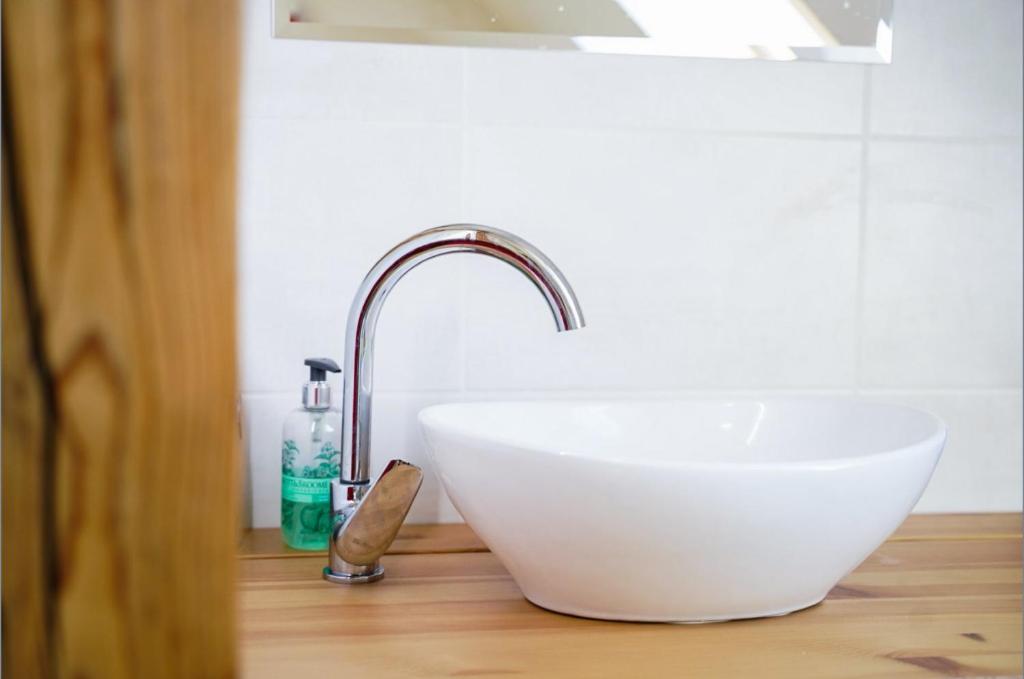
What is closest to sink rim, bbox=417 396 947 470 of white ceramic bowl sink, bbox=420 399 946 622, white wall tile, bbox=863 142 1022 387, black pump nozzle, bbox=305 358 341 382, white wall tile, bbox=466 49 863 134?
white ceramic bowl sink, bbox=420 399 946 622

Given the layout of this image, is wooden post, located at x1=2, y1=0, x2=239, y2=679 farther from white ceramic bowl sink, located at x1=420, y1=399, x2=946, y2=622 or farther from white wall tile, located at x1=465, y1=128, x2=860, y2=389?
white wall tile, located at x1=465, y1=128, x2=860, y2=389

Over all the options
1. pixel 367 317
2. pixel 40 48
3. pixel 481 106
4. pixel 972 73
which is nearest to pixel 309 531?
pixel 367 317

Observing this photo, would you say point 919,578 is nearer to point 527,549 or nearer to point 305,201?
point 527,549

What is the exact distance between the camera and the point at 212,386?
0.26 meters

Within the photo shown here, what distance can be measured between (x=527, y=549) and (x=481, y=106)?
1.68ft

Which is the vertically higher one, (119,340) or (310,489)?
(119,340)

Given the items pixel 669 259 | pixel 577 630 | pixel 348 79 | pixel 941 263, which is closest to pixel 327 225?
pixel 348 79

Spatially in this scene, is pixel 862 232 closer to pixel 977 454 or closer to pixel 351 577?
pixel 977 454

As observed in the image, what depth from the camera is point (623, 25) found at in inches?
40.2

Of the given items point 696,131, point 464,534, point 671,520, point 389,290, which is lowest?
point 464,534

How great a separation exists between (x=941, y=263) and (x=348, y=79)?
2.29ft

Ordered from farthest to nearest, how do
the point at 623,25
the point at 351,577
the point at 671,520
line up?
the point at 623,25
the point at 351,577
the point at 671,520

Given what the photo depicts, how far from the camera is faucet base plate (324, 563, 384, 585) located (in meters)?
0.80

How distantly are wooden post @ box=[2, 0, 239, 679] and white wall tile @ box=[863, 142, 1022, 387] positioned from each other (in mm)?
963
